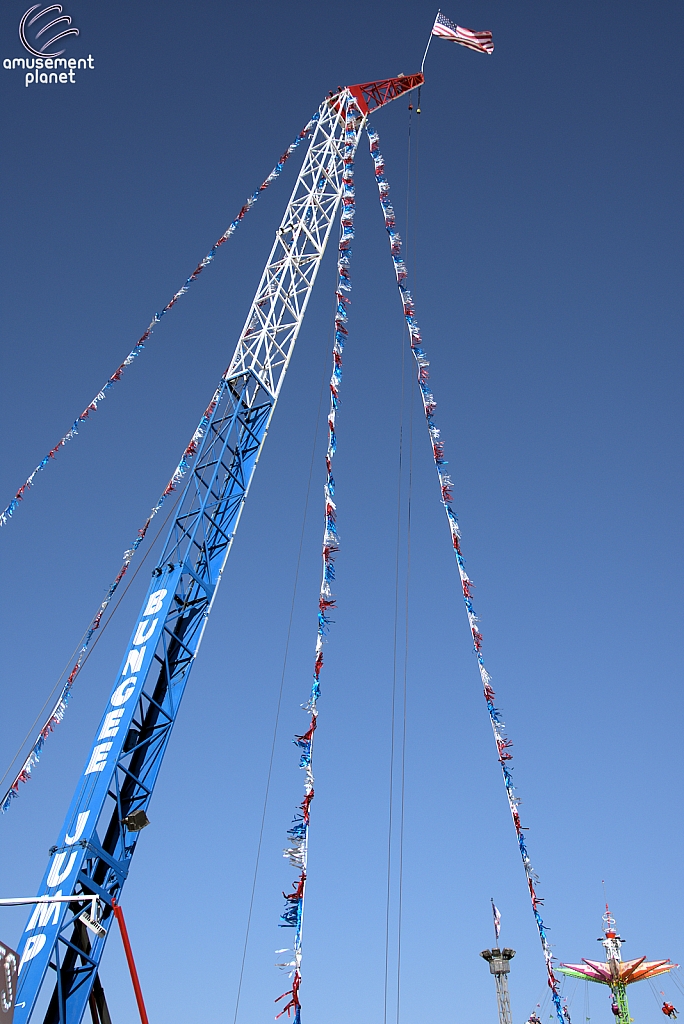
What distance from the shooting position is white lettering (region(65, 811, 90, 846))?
19.2 m

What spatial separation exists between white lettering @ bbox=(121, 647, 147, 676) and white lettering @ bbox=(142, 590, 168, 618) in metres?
1.17

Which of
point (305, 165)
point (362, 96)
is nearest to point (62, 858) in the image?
point (305, 165)

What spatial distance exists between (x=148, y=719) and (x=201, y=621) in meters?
3.21

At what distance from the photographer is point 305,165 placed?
3081 cm

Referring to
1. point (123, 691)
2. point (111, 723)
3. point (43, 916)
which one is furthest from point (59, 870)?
point (123, 691)

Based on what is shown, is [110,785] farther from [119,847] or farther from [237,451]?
[237,451]

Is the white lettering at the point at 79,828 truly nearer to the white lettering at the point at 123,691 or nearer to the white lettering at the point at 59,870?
the white lettering at the point at 59,870

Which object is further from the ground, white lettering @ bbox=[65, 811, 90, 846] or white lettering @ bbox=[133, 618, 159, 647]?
white lettering @ bbox=[133, 618, 159, 647]

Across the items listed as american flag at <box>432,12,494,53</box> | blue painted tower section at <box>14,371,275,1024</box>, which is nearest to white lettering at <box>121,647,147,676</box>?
blue painted tower section at <box>14,371,275,1024</box>

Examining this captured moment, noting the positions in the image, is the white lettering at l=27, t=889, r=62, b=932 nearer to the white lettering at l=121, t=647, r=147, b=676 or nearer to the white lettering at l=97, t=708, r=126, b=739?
the white lettering at l=97, t=708, r=126, b=739

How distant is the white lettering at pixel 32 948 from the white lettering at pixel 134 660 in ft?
20.7

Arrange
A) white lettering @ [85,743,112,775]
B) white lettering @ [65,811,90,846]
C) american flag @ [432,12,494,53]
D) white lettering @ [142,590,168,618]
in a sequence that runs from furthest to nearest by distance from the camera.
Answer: american flag @ [432,12,494,53] → white lettering @ [142,590,168,618] → white lettering @ [85,743,112,775] → white lettering @ [65,811,90,846]

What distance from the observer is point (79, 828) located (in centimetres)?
1934

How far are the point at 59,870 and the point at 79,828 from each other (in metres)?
0.92
